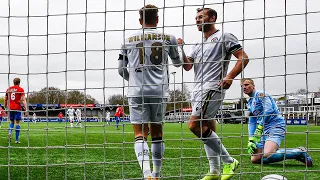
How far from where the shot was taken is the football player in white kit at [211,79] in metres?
4.32

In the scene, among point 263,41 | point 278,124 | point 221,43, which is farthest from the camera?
point 278,124

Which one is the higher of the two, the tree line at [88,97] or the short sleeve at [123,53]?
the short sleeve at [123,53]

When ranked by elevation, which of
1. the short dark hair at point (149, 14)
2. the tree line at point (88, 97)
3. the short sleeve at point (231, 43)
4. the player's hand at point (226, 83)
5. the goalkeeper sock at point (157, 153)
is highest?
the short dark hair at point (149, 14)

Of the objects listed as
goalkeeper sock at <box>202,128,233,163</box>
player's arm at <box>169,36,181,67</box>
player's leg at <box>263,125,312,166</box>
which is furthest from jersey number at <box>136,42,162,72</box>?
player's leg at <box>263,125,312,166</box>

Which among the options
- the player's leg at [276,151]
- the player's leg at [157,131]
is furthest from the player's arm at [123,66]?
the player's leg at [276,151]

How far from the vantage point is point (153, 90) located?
13.9 ft

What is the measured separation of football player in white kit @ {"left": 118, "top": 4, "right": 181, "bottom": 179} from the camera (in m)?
4.17

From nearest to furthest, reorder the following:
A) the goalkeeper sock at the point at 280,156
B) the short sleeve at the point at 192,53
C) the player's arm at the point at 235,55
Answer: the player's arm at the point at 235,55
the short sleeve at the point at 192,53
the goalkeeper sock at the point at 280,156

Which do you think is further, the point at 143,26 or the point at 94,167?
the point at 94,167

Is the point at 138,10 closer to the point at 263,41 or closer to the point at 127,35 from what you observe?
the point at 127,35

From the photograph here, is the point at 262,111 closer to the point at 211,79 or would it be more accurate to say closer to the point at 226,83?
the point at 211,79

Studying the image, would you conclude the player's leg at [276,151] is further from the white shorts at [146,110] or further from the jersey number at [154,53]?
the jersey number at [154,53]

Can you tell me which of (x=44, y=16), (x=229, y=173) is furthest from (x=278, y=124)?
(x=44, y=16)

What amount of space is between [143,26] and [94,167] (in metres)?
2.45
